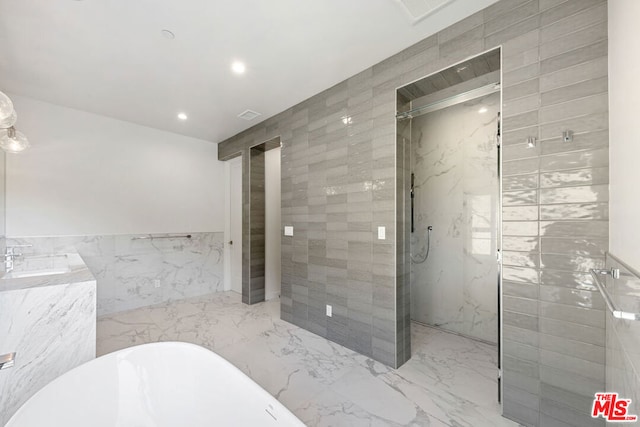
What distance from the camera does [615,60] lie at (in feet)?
3.96

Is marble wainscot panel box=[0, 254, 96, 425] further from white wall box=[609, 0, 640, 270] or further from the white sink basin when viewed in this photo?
white wall box=[609, 0, 640, 270]

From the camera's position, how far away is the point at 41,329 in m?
1.51

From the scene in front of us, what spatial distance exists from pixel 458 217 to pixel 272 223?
2.72 metres

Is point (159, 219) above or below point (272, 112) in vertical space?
below

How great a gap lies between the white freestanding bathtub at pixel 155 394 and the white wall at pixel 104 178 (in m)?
2.72

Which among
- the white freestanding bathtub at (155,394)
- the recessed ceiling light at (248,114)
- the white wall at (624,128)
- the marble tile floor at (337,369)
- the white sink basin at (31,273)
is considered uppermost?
the recessed ceiling light at (248,114)

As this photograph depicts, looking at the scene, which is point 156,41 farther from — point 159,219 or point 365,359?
point 365,359

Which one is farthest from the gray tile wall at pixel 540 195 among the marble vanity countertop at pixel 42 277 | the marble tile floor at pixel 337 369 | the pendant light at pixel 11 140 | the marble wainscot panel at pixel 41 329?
the pendant light at pixel 11 140

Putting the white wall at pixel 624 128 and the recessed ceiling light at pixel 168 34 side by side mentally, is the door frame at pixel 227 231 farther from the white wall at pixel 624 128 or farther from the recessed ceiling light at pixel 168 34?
the white wall at pixel 624 128

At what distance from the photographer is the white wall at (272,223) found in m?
4.14

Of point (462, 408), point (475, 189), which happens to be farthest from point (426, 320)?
point (475, 189)

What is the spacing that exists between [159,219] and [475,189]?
436 cm

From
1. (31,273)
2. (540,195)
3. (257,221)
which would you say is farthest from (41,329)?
(540,195)

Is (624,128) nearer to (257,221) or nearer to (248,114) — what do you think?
(248,114)
